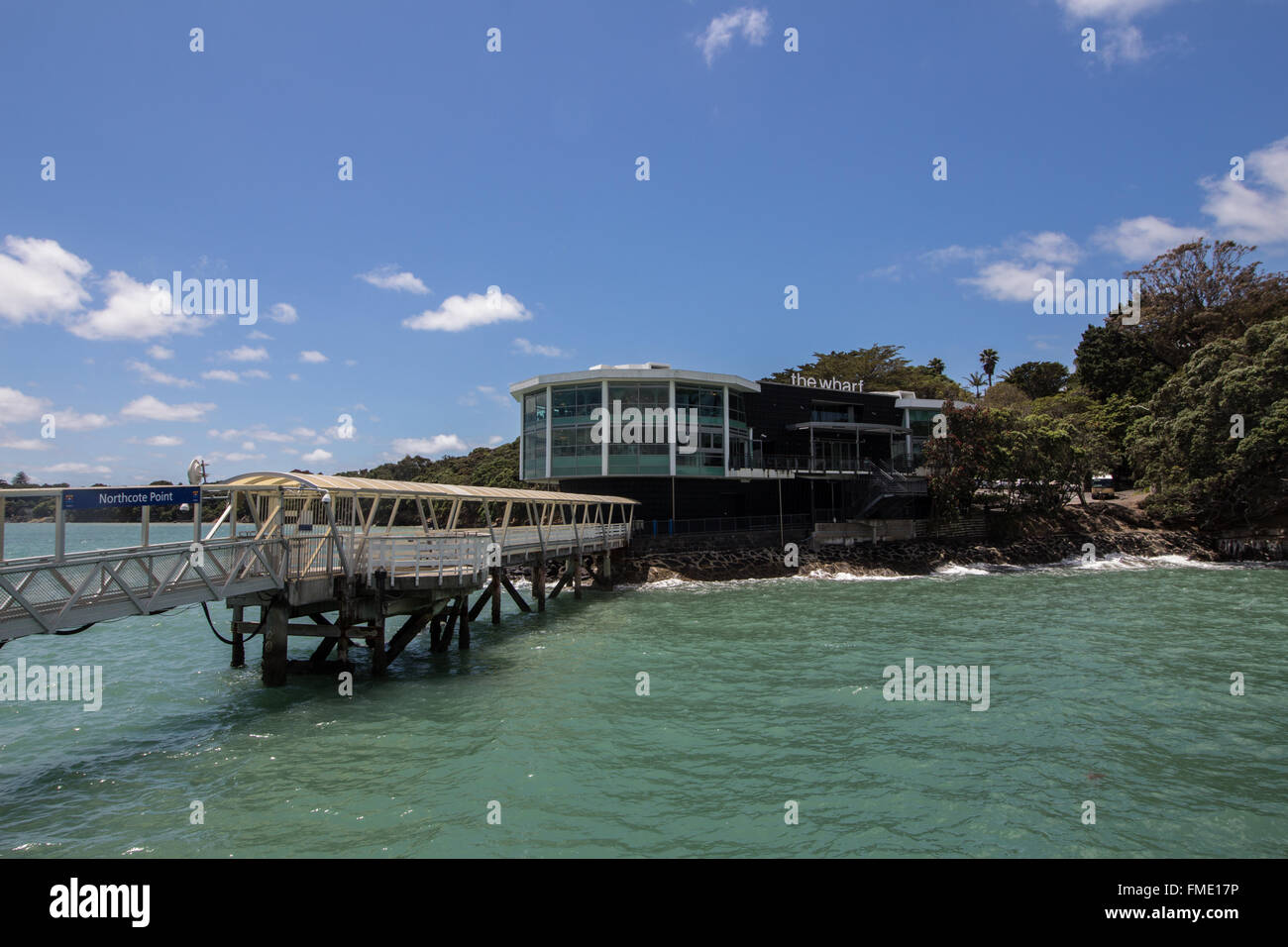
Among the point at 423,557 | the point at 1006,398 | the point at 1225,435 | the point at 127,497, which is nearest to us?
the point at 127,497

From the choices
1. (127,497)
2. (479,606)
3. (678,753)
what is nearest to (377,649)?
(127,497)

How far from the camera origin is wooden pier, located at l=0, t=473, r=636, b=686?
10.9 m

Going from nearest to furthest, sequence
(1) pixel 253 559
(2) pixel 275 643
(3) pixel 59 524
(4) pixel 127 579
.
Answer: (3) pixel 59 524
(4) pixel 127 579
(1) pixel 253 559
(2) pixel 275 643

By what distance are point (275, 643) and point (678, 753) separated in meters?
10.0

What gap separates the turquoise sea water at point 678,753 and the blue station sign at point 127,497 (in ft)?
14.2

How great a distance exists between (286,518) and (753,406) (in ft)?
115

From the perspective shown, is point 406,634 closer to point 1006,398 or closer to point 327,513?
point 327,513

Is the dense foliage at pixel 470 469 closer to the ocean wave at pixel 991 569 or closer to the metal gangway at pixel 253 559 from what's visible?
the ocean wave at pixel 991 569

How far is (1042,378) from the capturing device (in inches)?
3275

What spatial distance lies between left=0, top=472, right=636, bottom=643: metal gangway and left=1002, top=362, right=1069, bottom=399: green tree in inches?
3119

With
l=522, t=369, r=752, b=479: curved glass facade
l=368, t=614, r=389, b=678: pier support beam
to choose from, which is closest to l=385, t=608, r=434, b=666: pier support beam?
l=368, t=614, r=389, b=678: pier support beam

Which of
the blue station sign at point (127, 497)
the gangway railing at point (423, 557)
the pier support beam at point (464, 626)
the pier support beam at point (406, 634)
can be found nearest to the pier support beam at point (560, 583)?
the pier support beam at point (464, 626)
